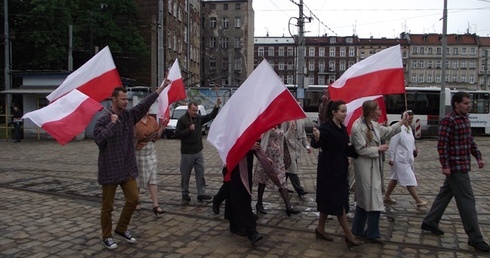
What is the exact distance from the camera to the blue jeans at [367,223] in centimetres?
573

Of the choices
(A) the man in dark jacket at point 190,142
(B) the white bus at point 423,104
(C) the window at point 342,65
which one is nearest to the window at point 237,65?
(C) the window at point 342,65

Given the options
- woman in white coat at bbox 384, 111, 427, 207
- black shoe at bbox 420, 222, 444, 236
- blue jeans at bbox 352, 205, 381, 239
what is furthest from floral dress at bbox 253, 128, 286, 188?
black shoe at bbox 420, 222, 444, 236

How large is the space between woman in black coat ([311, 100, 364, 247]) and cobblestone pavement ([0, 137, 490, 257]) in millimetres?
492

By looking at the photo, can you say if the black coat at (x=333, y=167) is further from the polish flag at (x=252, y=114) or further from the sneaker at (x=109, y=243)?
the sneaker at (x=109, y=243)

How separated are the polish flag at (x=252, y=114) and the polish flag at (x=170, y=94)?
7.78 ft

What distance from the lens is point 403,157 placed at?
7.86 m

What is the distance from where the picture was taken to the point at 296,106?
220 inches

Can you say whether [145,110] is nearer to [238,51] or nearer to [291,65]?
[238,51]

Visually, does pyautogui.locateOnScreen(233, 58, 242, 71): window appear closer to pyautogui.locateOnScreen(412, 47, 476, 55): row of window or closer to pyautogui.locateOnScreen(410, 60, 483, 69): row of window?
pyautogui.locateOnScreen(410, 60, 483, 69): row of window

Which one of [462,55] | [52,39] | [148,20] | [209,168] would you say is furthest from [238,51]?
[209,168]

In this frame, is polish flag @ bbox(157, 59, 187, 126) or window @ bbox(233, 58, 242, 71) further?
window @ bbox(233, 58, 242, 71)

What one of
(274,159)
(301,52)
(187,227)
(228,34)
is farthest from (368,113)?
(228,34)

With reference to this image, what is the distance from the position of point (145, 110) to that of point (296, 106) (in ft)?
6.46

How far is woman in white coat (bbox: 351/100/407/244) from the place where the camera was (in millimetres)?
5602
